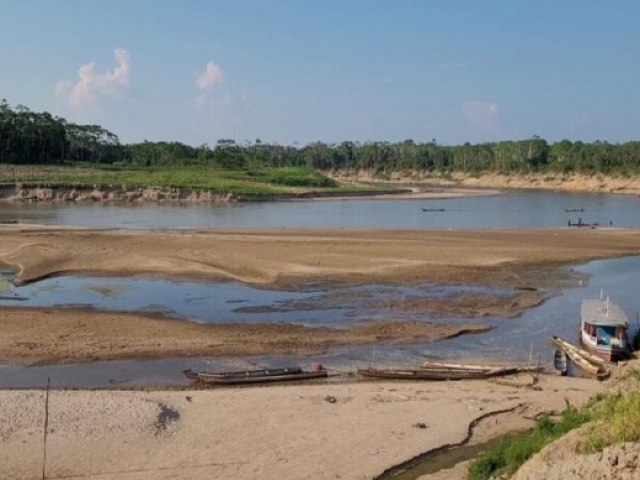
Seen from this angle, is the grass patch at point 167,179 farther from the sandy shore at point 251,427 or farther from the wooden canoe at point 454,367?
the sandy shore at point 251,427

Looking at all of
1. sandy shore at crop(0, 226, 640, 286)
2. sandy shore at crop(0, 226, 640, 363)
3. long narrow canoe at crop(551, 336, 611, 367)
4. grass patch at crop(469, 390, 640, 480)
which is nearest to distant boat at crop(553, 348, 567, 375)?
long narrow canoe at crop(551, 336, 611, 367)

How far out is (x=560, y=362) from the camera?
2531cm

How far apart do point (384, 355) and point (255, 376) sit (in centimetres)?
565

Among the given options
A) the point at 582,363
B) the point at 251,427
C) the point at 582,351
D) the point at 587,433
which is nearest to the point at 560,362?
the point at 582,363

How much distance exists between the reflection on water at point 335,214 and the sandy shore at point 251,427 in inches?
1991

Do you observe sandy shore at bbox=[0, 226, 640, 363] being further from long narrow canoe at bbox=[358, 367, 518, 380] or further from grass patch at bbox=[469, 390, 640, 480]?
grass patch at bbox=[469, 390, 640, 480]

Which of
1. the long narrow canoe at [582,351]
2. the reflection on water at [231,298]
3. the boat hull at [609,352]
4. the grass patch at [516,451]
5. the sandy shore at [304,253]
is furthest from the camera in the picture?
the sandy shore at [304,253]

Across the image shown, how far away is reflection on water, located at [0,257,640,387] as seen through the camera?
23719 mm

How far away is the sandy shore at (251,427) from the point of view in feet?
53.2

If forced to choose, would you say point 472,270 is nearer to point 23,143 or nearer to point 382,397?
point 382,397

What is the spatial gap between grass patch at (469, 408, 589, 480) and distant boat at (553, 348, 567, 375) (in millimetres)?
9572

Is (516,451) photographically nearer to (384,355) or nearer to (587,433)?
(587,433)

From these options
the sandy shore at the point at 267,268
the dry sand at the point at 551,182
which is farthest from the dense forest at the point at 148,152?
the sandy shore at the point at 267,268

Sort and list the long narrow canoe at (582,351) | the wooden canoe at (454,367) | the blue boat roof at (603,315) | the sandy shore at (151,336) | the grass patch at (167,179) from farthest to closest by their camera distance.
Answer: the grass patch at (167,179)
the blue boat roof at (603,315)
the sandy shore at (151,336)
the long narrow canoe at (582,351)
the wooden canoe at (454,367)
